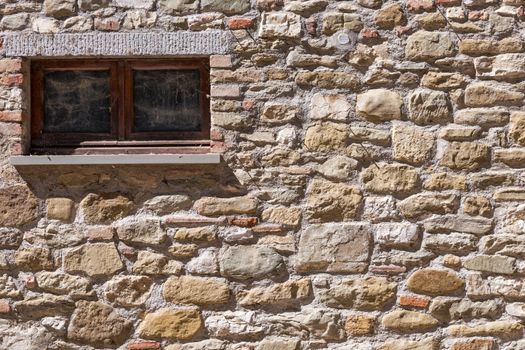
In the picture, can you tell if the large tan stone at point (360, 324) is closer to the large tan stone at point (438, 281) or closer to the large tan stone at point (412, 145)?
the large tan stone at point (438, 281)

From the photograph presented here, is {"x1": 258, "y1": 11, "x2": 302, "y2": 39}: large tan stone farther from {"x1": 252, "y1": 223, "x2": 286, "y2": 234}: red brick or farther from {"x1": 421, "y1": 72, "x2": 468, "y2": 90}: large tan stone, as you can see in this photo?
{"x1": 252, "y1": 223, "x2": 286, "y2": 234}: red brick

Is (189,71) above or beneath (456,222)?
above

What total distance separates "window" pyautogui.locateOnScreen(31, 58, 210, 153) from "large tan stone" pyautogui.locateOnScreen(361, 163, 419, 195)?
0.90m

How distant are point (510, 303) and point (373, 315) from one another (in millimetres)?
700

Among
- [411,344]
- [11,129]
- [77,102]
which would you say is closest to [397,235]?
[411,344]

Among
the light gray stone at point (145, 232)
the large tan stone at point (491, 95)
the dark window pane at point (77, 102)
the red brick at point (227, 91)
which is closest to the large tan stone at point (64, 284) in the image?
the light gray stone at point (145, 232)

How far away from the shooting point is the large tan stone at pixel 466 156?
3.95m

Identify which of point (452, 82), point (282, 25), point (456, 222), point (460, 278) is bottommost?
point (460, 278)

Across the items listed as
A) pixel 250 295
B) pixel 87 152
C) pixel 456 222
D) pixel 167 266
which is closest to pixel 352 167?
pixel 456 222

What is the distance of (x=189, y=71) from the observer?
13.6ft

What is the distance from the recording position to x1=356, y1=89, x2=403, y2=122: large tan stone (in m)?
3.99

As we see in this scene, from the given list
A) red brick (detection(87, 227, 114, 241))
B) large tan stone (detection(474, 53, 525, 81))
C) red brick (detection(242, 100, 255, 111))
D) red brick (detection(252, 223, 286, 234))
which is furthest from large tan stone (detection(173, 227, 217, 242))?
large tan stone (detection(474, 53, 525, 81))

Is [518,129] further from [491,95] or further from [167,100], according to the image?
[167,100]

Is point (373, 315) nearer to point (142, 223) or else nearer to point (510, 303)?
point (510, 303)
